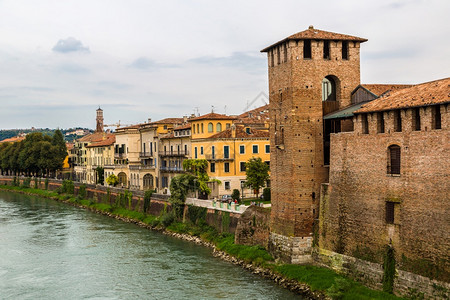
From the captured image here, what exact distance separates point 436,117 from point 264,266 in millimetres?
11848

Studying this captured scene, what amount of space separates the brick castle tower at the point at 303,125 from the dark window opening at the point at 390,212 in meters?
5.24

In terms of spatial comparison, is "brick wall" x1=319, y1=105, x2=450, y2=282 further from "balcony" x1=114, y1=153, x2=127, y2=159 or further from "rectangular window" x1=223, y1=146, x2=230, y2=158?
"balcony" x1=114, y1=153, x2=127, y2=159

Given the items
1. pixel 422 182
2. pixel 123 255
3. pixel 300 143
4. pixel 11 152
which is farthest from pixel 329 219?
pixel 11 152

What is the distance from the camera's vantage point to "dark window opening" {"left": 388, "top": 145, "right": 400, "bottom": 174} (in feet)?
75.2

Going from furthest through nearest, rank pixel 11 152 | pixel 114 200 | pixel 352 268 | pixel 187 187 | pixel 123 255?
pixel 11 152 < pixel 114 200 < pixel 187 187 < pixel 123 255 < pixel 352 268

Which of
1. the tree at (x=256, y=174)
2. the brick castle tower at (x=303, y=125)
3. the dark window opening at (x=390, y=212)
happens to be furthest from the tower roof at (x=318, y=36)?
the tree at (x=256, y=174)

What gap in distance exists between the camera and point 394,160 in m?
23.1

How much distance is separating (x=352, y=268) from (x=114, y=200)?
3530 cm

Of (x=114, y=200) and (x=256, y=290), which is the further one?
(x=114, y=200)

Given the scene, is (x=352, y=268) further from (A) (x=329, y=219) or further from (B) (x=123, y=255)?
(B) (x=123, y=255)

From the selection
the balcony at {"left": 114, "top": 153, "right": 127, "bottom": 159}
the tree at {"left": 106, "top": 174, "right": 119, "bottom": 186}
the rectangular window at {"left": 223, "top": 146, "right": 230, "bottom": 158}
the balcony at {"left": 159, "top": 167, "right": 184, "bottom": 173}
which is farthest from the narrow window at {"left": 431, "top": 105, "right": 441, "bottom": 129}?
the balcony at {"left": 114, "top": 153, "right": 127, "bottom": 159}

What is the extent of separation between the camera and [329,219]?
26.8 metres

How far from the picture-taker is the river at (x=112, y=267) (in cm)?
2661

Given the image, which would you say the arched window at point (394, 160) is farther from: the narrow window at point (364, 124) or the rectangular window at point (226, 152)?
the rectangular window at point (226, 152)
